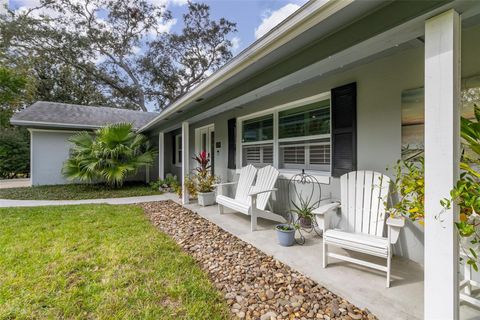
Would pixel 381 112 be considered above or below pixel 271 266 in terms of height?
above

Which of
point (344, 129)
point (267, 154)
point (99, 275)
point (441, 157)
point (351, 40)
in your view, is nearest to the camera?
point (441, 157)

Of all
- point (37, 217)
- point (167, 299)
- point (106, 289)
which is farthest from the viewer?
point (37, 217)

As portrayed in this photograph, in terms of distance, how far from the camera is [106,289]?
2209 mm

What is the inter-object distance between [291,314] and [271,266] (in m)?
0.76

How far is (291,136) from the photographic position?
4.22m

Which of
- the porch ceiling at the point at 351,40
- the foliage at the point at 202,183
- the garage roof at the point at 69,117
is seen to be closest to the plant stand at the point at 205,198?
the foliage at the point at 202,183

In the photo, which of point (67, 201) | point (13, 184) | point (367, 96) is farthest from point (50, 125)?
point (367, 96)

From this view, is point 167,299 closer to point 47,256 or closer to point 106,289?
point 106,289

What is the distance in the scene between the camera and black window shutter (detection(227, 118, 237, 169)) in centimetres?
559

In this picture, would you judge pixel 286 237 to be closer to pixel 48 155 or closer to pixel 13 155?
pixel 48 155

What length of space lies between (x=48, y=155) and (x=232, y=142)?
7.84 meters

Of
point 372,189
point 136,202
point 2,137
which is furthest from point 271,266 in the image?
point 2,137

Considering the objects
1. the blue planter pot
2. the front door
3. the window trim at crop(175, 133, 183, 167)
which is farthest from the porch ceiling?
the window trim at crop(175, 133, 183, 167)

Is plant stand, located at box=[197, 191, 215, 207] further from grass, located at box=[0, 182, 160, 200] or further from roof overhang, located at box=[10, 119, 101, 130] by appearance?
roof overhang, located at box=[10, 119, 101, 130]
